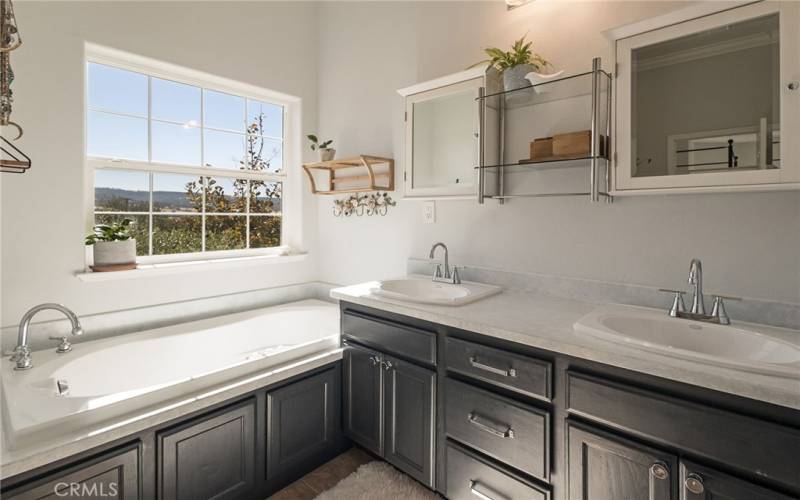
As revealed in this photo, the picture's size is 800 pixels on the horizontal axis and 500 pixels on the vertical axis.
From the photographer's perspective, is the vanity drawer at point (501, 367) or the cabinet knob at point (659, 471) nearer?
the cabinet knob at point (659, 471)

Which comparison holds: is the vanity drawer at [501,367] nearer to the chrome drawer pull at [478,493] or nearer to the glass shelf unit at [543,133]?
the chrome drawer pull at [478,493]

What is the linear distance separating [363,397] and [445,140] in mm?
1384

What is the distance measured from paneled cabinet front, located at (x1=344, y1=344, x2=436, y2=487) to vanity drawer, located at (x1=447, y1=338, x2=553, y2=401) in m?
0.17

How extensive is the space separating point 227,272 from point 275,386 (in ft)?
3.73

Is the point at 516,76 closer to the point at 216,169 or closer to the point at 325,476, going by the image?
the point at 216,169

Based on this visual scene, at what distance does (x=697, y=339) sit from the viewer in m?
1.40

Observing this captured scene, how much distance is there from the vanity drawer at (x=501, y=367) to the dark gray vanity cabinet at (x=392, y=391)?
128mm

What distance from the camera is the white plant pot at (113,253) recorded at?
2143 millimetres

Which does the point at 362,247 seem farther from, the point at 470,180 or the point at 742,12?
the point at 742,12

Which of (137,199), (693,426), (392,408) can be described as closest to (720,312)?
(693,426)

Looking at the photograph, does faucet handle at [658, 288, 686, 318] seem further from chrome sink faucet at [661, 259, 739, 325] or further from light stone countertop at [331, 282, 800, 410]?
light stone countertop at [331, 282, 800, 410]

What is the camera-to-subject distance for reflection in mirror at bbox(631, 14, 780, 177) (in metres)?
1.26

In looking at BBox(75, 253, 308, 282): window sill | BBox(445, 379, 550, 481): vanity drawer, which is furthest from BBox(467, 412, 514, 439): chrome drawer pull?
BBox(75, 253, 308, 282): window sill

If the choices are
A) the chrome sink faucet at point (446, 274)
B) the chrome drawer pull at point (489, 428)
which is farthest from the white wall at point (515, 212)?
the chrome drawer pull at point (489, 428)
